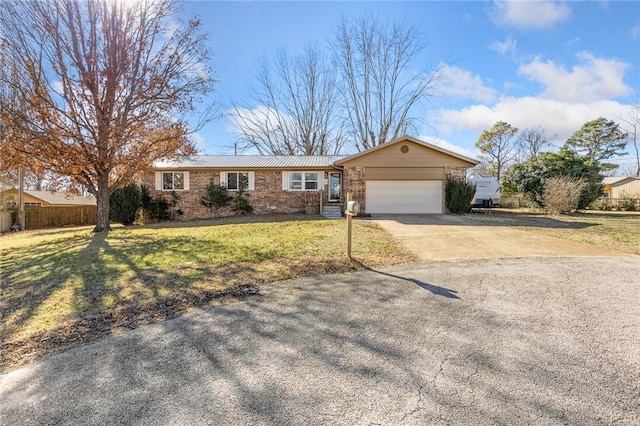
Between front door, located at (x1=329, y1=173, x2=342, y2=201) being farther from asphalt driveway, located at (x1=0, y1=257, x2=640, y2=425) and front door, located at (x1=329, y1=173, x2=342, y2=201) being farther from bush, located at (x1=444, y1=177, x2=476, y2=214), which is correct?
asphalt driveway, located at (x1=0, y1=257, x2=640, y2=425)

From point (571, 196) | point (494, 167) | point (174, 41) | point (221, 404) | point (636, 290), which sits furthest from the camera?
point (494, 167)

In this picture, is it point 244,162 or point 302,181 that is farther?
point 244,162

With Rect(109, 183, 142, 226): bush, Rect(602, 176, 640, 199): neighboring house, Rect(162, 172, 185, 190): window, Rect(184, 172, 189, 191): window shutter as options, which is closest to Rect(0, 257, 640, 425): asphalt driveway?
Rect(184, 172, 189, 191): window shutter

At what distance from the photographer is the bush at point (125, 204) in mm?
17938

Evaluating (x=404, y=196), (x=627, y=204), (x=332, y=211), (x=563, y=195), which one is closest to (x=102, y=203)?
(x=332, y=211)

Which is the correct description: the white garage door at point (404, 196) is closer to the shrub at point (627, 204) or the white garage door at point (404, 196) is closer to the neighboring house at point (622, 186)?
the shrub at point (627, 204)

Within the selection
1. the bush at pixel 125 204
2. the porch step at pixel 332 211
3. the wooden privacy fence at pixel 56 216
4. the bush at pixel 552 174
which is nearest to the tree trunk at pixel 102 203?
the bush at pixel 125 204

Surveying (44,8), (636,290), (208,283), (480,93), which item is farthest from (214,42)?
(480,93)

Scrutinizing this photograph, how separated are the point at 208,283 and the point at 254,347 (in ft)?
7.79

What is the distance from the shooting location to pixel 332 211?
17422 millimetres

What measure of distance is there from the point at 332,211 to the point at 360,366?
14.8 m

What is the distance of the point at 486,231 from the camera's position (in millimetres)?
10672

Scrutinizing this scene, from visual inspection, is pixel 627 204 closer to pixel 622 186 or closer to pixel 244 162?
pixel 622 186

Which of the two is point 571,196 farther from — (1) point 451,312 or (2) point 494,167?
(2) point 494,167
